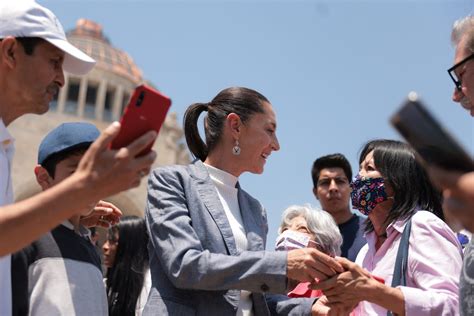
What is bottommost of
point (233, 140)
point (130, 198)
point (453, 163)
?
point (130, 198)

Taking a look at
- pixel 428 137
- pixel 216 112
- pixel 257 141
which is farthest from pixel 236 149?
pixel 428 137

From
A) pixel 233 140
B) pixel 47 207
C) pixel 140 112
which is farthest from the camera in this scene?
pixel 233 140

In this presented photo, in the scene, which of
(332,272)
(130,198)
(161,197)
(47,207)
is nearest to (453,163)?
(47,207)

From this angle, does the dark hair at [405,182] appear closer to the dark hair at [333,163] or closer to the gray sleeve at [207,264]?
the gray sleeve at [207,264]

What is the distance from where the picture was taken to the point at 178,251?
2697 millimetres

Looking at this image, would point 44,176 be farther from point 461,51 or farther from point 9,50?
point 461,51

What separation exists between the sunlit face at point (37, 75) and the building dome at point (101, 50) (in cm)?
3036

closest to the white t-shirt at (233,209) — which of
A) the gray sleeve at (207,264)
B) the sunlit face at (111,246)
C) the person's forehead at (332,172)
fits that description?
the gray sleeve at (207,264)

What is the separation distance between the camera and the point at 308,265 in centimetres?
262

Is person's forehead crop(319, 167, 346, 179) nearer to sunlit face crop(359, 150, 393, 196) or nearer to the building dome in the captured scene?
sunlit face crop(359, 150, 393, 196)

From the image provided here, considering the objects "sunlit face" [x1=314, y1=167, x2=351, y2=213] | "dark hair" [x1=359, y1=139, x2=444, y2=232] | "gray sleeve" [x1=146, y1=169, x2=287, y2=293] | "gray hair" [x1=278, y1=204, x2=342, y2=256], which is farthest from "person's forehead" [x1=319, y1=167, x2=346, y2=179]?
"gray sleeve" [x1=146, y1=169, x2=287, y2=293]

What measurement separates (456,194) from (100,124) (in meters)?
28.5

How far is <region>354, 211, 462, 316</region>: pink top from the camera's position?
2728 millimetres

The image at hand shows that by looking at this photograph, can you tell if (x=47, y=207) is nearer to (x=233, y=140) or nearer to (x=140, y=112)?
(x=140, y=112)
